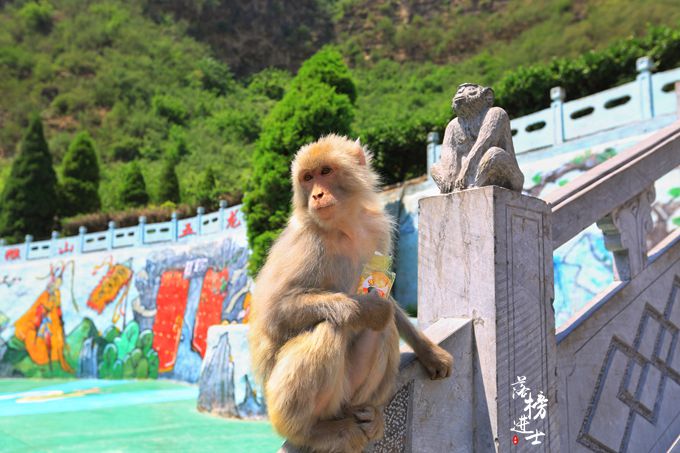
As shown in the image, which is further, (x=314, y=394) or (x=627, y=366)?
(x=627, y=366)

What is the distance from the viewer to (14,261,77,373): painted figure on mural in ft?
56.4

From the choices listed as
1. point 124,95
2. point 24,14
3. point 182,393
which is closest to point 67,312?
point 182,393

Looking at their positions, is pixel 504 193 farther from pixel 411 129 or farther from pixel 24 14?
pixel 24 14

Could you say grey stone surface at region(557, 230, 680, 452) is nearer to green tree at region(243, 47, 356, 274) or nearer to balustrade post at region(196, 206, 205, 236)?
green tree at region(243, 47, 356, 274)

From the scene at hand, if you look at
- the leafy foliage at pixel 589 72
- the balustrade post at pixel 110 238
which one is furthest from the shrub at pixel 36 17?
the leafy foliage at pixel 589 72

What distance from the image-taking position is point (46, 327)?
17.5m

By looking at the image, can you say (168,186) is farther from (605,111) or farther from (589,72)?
(605,111)

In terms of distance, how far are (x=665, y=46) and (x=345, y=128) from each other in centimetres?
621

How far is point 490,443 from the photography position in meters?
2.56

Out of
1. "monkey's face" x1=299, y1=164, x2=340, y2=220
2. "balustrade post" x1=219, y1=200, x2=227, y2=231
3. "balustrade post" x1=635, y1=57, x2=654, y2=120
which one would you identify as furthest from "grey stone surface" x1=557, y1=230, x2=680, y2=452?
"balustrade post" x1=219, y1=200, x2=227, y2=231

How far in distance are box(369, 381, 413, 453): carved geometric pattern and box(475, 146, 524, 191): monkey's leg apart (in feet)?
3.25

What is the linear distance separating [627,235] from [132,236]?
15.5m

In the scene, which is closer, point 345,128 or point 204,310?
point 345,128

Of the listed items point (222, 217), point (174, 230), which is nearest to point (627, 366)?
point (222, 217)
